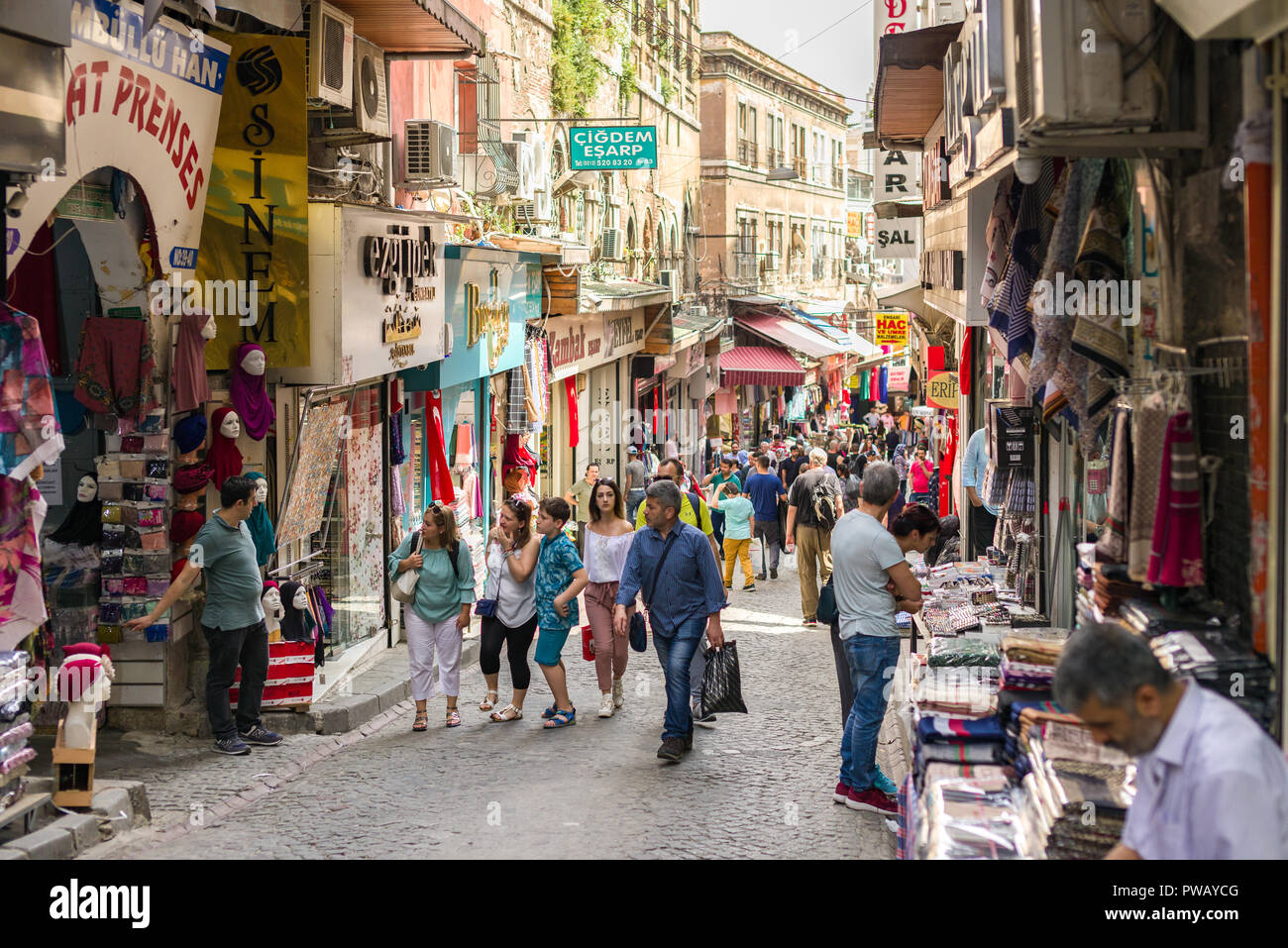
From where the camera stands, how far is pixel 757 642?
14.1 m

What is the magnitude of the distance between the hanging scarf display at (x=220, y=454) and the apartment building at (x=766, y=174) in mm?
29607

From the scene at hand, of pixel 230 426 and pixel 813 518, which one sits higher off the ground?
pixel 230 426

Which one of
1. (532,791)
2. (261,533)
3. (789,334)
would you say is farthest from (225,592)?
(789,334)

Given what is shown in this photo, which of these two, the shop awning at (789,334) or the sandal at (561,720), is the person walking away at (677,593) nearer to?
the sandal at (561,720)

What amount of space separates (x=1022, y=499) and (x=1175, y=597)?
4591 mm

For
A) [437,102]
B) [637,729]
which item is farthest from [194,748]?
[437,102]

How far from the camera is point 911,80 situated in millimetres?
11516

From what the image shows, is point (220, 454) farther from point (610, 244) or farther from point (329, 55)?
point (610, 244)

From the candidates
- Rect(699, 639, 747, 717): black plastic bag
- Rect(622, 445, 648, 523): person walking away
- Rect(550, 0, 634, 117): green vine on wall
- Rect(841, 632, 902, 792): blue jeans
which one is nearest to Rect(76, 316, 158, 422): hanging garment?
Rect(699, 639, 747, 717): black plastic bag

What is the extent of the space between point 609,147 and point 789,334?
2002cm

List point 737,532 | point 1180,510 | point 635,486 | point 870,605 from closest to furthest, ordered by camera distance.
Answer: point 1180,510 → point 870,605 → point 635,486 → point 737,532

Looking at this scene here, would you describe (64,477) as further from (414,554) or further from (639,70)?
(639,70)

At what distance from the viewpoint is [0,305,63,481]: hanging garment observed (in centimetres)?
657

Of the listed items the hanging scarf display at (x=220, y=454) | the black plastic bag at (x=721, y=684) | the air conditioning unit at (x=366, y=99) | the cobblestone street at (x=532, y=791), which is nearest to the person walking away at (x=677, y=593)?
the black plastic bag at (x=721, y=684)
